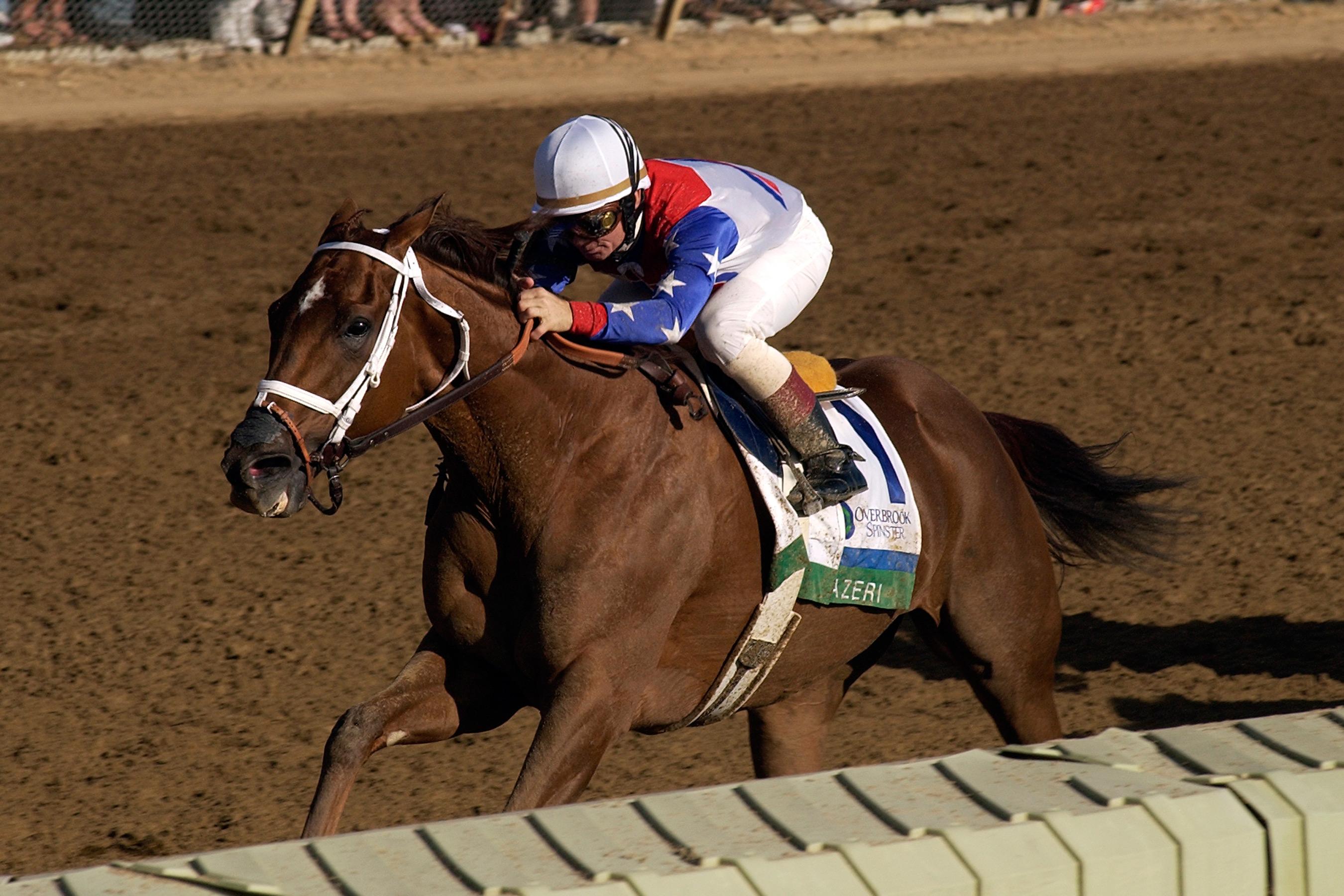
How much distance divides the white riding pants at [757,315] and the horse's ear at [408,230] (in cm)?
75

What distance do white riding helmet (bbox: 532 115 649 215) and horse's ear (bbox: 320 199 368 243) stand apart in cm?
41

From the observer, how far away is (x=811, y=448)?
4172 millimetres

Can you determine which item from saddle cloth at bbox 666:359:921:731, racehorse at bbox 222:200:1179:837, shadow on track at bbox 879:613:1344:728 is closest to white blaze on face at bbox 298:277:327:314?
racehorse at bbox 222:200:1179:837

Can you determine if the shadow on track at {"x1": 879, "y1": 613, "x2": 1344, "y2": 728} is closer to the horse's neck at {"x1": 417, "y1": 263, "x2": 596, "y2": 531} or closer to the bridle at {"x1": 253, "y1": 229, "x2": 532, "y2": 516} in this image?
the horse's neck at {"x1": 417, "y1": 263, "x2": 596, "y2": 531}

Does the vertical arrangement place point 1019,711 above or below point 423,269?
below

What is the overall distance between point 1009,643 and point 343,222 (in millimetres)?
2251

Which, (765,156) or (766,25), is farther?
(766,25)

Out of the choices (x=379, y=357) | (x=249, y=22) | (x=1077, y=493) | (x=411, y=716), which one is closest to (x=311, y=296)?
(x=379, y=357)

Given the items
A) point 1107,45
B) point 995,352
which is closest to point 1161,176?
point 995,352

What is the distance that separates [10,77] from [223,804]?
9403 millimetres

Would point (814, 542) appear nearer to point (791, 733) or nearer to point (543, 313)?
point (791, 733)

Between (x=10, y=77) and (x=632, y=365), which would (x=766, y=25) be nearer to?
(x=10, y=77)

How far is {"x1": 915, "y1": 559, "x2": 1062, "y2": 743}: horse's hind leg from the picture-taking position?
4.66 metres

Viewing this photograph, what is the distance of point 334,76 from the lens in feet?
44.4
